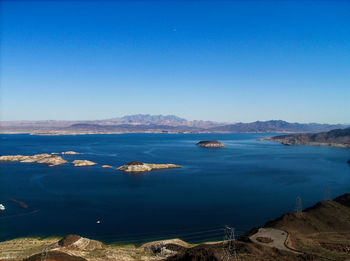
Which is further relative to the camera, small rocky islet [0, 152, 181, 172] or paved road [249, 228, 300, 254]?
small rocky islet [0, 152, 181, 172]

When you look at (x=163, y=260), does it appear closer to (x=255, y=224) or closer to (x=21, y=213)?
(x=255, y=224)

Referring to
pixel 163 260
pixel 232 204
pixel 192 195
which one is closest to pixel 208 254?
pixel 163 260

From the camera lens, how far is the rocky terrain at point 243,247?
25656mm

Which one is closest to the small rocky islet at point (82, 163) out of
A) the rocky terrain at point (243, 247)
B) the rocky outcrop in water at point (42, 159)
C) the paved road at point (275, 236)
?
the rocky outcrop in water at point (42, 159)

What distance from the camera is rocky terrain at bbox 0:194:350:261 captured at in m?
25.7

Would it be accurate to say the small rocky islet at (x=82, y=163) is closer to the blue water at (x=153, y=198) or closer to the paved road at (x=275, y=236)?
the blue water at (x=153, y=198)

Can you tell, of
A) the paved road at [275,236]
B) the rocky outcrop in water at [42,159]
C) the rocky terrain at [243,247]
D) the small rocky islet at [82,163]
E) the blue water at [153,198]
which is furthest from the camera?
the rocky outcrop in water at [42,159]

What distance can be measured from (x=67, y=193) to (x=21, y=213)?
44.9 feet

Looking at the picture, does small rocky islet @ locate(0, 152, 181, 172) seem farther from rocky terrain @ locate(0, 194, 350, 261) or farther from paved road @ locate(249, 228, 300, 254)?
paved road @ locate(249, 228, 300, 254)

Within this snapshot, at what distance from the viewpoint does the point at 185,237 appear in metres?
35.3

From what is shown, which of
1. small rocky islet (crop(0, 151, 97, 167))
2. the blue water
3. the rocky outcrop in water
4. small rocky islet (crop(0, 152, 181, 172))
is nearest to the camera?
the blue water

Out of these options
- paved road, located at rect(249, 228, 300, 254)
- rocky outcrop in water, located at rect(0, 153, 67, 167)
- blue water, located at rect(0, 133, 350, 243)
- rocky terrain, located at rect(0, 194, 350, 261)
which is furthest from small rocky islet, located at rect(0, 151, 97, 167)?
paved road, located at rect(249, 228, 300, 254)

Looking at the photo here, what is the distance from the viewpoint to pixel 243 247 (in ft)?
90.6

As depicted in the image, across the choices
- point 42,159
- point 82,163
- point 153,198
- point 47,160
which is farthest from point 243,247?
point 42,159
